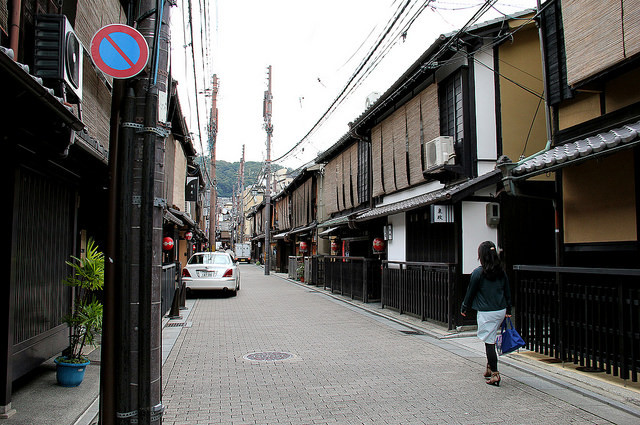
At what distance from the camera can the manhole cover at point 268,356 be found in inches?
305

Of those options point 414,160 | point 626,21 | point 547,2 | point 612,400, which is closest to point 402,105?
point 414,160

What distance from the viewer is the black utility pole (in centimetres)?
385

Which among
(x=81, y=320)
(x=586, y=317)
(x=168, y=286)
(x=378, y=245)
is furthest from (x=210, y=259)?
(x=586, y=317)

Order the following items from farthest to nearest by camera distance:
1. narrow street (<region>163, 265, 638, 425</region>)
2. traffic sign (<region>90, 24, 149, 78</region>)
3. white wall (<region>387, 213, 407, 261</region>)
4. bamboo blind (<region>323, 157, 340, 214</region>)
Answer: bamboo blind (<region>323, 157, 340, 214</region>) → white wall (<region>387, 213, 407, 261</region>) → narrow street (<region>163, 265, 638, 425</region>) → traffic sign (<region>90, 24, 149, 78</region>)

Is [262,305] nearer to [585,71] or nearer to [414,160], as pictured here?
[414,160]

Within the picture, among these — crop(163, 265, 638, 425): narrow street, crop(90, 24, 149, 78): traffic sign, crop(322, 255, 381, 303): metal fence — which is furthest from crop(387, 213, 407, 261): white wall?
crop(90, 24, 149, 78): traffic sign

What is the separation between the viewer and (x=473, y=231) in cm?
1049

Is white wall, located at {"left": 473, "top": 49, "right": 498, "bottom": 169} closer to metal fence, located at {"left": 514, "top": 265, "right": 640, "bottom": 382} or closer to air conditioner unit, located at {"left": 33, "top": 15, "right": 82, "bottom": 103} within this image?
metal fence, located at {"left": 514, "top": 265, "right": 640, "bottom": 382}

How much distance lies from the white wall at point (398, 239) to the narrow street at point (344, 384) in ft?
11.4

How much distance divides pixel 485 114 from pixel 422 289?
4.30m

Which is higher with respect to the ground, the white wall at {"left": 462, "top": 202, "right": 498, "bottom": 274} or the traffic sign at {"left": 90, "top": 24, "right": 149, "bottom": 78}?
the traffic sign at {"left": 90, "top": 24, "right": 149, "bottom": 78}

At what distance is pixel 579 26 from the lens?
23.2ft

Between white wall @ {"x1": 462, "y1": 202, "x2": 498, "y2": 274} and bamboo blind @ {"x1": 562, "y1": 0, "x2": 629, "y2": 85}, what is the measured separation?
12.6ft

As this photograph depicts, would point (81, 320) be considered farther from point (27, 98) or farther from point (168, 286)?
point (168, 286)
